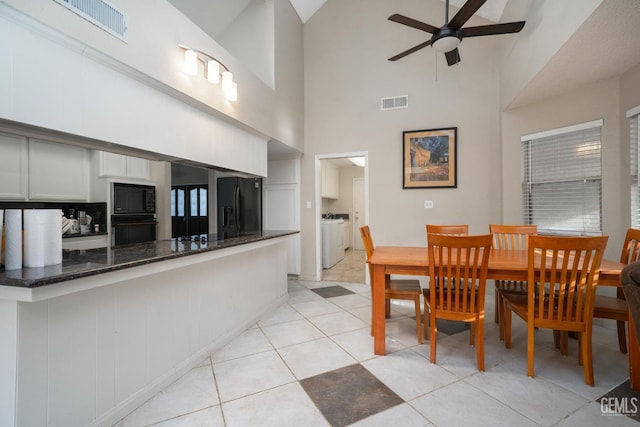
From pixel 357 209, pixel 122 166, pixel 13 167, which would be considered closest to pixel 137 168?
pixel 122 166

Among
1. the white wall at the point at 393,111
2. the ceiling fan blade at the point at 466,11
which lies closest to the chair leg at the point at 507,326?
the white wall at the point at 393,111

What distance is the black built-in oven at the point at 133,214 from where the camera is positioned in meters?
2.08

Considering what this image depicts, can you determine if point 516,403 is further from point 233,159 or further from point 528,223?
point 233,159

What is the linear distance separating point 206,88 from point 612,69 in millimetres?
3673

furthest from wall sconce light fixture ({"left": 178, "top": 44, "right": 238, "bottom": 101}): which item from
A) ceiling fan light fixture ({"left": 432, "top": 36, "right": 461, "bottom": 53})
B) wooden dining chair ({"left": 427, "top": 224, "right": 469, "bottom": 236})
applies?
wooden dining chair ({"left": 427, "top": 224, "right": 469, "bottom": 236})

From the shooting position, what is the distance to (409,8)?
13.1 ft

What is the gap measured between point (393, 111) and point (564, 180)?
229 cm

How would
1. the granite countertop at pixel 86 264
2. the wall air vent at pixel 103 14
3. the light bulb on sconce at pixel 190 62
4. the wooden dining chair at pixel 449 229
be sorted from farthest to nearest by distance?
1. the wooden dining chair at pixel 449 229
2. the light bulb on sconce at pixel 190 62
3. the wall air vent at pixel 103 14
4. the granite countertop at pixel 86 264

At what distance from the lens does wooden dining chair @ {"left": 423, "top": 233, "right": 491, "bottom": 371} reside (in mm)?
1883

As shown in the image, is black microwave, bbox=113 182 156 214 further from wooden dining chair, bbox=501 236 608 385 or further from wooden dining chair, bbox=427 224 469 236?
wooden dining chair, bbox=501 236 608 385

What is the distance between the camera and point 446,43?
2514 millimetres

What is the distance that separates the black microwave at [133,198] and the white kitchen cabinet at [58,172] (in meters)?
0.21

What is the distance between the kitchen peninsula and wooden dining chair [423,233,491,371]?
1565 mm

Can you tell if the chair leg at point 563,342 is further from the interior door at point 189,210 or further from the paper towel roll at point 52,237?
the interior door at point 189,210
